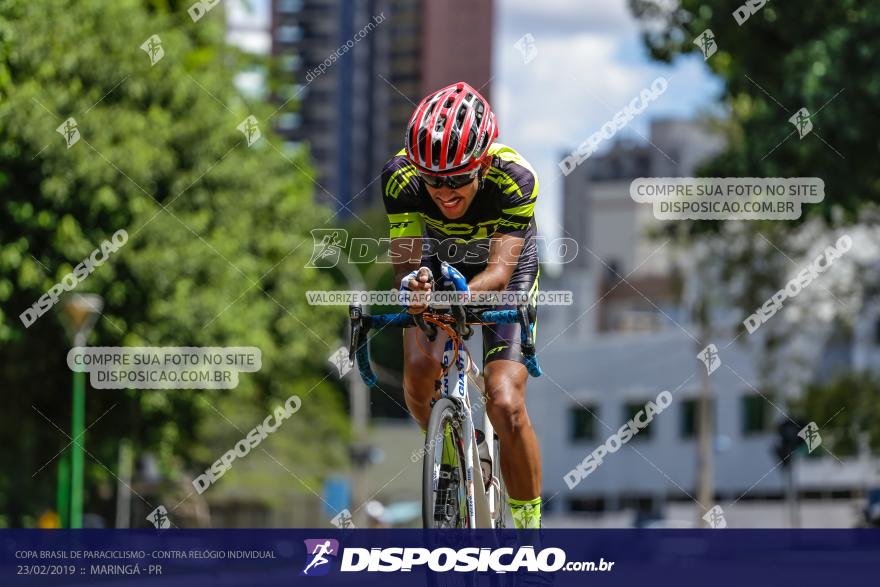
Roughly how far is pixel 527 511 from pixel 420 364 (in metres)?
0.96

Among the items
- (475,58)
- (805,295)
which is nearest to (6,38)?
(805,295)

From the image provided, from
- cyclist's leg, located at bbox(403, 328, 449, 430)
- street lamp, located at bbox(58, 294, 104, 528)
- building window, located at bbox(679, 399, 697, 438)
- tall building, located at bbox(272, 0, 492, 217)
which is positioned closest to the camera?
cyclist's leg, located at bbox(403, 328, 449, 430)

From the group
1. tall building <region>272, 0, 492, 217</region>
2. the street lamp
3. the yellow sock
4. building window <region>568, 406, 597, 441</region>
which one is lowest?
the yellow sock

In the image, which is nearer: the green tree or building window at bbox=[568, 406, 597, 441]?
the green tree

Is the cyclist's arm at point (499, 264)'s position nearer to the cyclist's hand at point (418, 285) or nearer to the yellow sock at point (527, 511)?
the cyclist's hand at point (418, 285)

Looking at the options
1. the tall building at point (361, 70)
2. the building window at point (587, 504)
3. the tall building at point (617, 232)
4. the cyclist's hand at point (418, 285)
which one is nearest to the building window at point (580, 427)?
the building window at point (587, 504)

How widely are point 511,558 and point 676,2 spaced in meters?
14.3

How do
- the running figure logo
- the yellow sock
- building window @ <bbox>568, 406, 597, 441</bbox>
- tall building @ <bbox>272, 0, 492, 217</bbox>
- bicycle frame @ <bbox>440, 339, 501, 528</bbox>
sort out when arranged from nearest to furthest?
bicycle frame @ <bbox>440, 339, 501, 528</bbox> → the yellow sock → the running figure logo → building window @ <bbox>568, 406, 597, 441</bbox> → tall building @ <bbox>272, 0, 492, 217</bbox>

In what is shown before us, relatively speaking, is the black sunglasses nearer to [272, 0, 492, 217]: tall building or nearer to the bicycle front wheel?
the bicycle front wheel

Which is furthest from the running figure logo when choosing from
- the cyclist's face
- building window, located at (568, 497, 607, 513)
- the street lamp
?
building window, located at (568, 497, 607, 513)

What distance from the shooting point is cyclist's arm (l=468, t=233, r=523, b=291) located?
22.5 feet

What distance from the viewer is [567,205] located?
86.9 meters

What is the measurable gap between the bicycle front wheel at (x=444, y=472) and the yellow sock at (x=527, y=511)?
0.60 metres

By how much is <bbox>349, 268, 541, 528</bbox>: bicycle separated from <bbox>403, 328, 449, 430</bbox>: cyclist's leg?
0.08 metres
